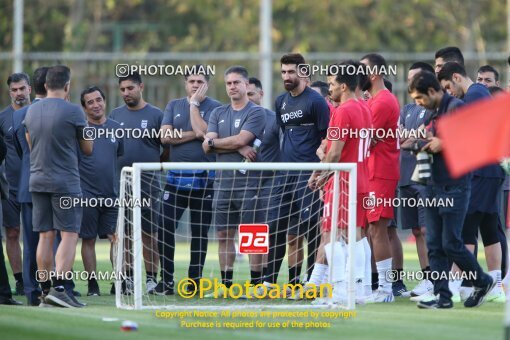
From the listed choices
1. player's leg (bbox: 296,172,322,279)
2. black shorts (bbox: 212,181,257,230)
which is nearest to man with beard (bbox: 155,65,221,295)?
black shorts (bbox: 212,181,257,230)

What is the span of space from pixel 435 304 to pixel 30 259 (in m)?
4.09

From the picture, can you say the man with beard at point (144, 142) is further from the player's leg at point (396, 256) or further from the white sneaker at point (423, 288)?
the white sneaker at point (423, 288)

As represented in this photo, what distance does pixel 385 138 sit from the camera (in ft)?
42.3

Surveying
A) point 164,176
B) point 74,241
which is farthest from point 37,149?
point 164,176

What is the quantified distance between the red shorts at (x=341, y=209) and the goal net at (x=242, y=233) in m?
0.01

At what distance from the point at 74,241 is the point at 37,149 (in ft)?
3.09

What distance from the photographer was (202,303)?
12266 millimetres

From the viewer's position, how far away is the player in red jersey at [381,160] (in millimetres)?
12703

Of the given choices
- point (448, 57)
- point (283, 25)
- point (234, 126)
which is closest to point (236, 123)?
point (234, 126)

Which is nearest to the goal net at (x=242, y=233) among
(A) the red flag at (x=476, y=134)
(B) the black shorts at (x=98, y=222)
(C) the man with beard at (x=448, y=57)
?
(B) the black shorts at (x=98, y=222)

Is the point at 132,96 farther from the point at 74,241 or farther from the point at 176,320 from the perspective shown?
the point at 176,320

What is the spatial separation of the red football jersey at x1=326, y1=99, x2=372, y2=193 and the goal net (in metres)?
0.28

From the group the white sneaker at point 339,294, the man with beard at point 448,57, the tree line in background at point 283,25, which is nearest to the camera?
the white sneaker at point 339,294

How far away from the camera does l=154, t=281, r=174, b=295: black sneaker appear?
13328 millimetres
